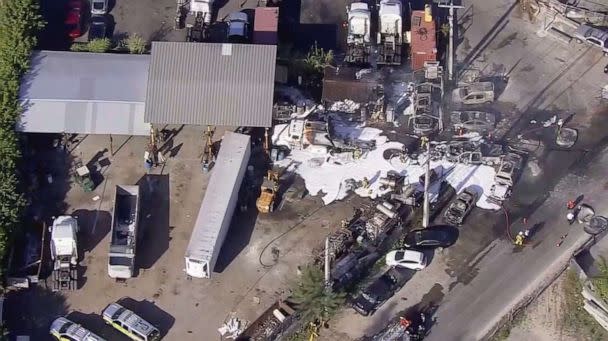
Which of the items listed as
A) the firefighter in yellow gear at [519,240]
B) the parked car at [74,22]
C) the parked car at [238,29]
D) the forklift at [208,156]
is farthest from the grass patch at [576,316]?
the parked car at [74,22]

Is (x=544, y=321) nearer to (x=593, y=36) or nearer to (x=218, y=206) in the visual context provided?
(x=218, y=206)

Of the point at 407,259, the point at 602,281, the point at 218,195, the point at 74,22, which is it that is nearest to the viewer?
the point at 602,281

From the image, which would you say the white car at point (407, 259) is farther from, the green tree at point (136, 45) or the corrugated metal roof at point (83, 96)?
the green tree at point (136, 45)

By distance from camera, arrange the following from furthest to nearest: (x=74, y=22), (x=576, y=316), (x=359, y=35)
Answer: (x=74, y=22)
(x=359, y=35)
(x=576, y=316)

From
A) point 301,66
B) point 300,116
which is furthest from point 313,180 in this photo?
point 301,66

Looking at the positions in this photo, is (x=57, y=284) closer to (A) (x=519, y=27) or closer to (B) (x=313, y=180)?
(B) (x=313, y=180)

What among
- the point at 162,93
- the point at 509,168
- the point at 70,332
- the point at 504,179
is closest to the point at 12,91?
the point at 162,93
